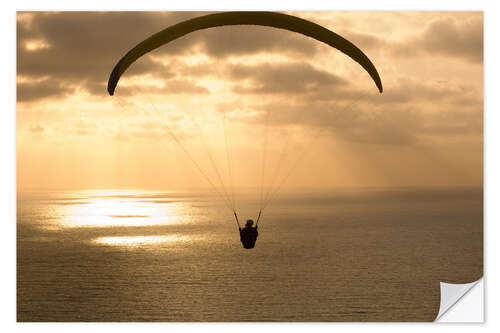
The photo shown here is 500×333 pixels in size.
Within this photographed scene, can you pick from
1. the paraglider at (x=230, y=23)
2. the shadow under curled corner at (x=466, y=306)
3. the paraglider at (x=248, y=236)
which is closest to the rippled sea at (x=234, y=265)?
the shadow under curled corner at (x=466, y=306)

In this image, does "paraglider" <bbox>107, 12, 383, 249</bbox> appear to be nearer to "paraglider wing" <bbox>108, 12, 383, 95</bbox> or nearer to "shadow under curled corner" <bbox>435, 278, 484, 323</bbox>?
Answer: "paraglider wing" <bbox>108, 12, 383, 95</bbox>

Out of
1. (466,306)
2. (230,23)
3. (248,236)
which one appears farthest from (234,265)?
(230,23)

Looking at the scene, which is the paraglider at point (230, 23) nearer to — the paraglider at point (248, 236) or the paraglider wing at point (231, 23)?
the paraglider wing at point (231, 23)

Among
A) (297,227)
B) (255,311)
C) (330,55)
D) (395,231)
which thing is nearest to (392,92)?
(330,55)

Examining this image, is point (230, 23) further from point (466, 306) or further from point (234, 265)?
point (234, 265)

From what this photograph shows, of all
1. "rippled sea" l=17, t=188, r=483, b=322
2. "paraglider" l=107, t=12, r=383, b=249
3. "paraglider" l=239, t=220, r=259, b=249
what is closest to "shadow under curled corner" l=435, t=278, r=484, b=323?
"rippled sea" l=17, t=188, r=483, b=322
